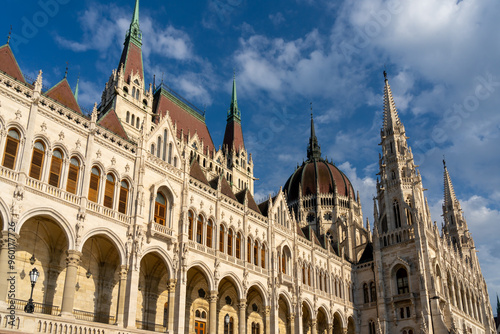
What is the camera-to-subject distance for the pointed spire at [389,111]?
192ft

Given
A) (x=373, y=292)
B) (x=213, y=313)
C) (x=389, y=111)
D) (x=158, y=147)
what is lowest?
(x=213, y=313)

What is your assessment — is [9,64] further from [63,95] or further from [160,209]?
[160,209]

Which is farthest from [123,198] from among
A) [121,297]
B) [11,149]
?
[11,149]

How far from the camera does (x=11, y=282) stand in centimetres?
2116

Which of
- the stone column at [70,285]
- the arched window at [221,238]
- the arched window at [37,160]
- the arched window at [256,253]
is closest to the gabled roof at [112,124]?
the arched window at [37,160]

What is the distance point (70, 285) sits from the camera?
22.5m

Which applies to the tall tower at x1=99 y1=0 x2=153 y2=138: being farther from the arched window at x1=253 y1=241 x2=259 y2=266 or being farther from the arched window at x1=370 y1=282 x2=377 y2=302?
the arched window at x1=370 y1=282 x2=377 y2=302

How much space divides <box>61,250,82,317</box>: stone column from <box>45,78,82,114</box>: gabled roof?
9.10 m

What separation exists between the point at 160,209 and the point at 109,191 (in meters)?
4.20

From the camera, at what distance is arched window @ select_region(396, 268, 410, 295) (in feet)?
158

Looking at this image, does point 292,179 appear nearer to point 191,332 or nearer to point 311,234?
point 311,234

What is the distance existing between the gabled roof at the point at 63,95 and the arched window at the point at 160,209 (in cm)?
750

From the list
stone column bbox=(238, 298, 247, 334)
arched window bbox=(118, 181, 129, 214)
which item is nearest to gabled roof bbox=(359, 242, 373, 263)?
stone column bbox=(238, 298, 247, 334)

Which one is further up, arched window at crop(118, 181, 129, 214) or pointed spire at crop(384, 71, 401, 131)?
pointed spire at crop(384, 71, 401, 131)
